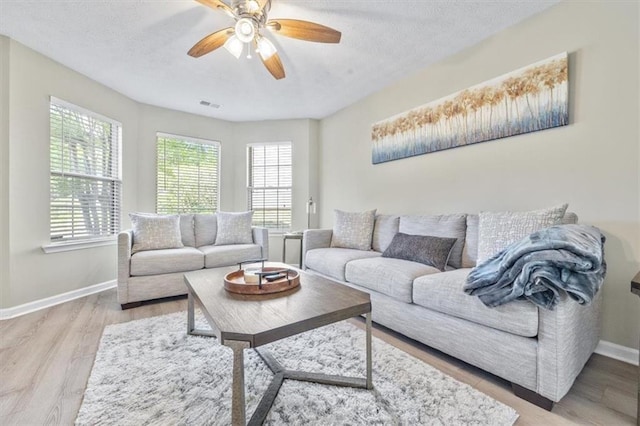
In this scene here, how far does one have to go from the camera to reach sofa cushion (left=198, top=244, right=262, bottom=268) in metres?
3.36

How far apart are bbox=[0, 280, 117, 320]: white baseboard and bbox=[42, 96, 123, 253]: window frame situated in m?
0.48

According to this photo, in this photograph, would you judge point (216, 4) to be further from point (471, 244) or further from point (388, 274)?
point (471, 244)

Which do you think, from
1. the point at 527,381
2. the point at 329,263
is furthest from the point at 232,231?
the point at 527,381

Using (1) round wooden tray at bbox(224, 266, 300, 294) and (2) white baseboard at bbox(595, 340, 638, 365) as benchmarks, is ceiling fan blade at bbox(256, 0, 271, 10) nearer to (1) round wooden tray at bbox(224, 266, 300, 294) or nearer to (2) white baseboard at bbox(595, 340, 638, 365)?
(1) round wooden tray at bbox(224, 266, 300, 294)

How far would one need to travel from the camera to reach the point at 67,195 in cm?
319

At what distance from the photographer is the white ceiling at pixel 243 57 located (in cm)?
219

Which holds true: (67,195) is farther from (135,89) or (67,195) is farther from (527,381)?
(527,381)

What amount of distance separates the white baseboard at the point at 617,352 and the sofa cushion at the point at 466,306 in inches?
40.4

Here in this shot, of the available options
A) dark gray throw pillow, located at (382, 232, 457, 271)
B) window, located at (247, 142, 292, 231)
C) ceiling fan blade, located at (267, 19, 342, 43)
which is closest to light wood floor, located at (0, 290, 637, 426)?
dark gray throw pillow, located at (382, 232, 457, 271)

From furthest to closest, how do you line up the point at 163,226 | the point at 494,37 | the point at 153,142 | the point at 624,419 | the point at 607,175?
the point at 153,142, the point at 163,226, the point at 494,37, the point at 607,175, the point at 624,419

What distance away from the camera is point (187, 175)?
459 cm

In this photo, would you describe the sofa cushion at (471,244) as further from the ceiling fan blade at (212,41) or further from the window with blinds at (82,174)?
the window with blinds at (82,174)

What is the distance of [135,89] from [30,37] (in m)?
1.10

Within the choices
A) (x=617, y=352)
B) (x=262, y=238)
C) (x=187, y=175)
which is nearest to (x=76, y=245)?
(x=187, y=175)
